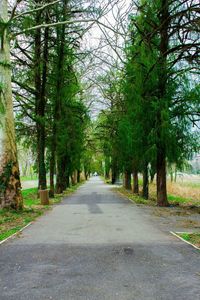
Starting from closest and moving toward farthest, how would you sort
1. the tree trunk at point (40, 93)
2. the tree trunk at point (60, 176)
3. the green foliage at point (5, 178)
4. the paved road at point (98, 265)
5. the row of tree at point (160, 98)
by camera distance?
the paved road at point (98, 265) < the green foliage at point (5, 178) < the row of tree at point (160, 98) < the tree trunk at point (40, 93) < the tree trunk at point (60, 176)

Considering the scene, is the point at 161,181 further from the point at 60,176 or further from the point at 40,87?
the point at 60,176

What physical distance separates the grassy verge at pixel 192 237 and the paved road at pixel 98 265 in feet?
1.03

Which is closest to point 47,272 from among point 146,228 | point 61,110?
point 146,228

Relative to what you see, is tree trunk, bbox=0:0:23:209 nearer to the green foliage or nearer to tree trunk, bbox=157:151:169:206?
the green foliage

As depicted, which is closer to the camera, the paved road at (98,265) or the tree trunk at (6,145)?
the paved road at (98,265)

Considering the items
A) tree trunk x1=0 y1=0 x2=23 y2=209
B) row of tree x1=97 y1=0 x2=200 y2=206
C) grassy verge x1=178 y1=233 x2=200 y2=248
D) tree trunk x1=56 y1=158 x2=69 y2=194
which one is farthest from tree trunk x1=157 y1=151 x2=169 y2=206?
tree trunk x1=56 y1=158 x2=69 y2=194

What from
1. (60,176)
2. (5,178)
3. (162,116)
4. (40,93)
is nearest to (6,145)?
(5,178)

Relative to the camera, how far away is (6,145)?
44.1 ft

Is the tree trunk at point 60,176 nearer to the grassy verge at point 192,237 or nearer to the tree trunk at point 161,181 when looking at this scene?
the tree trunk at point 161,181

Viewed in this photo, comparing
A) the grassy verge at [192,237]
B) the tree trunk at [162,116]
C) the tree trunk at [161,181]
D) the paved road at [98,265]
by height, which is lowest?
the grassy verge at [192,237]

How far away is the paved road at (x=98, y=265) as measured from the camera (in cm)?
466

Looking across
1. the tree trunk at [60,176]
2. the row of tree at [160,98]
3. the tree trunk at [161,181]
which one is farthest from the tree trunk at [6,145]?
the tree trunk at [60,176]

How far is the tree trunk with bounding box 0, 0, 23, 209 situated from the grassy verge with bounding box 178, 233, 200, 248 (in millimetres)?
6809

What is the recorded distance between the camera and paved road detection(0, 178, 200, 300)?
4.66 meters
